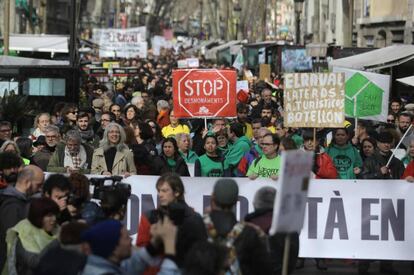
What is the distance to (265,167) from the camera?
1236cm

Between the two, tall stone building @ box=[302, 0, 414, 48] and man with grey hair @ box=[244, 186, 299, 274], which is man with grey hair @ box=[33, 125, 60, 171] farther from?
tall stone building @ box=[302, 0, 414, 48]

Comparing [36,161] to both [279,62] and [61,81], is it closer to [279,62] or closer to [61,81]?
[61,81]

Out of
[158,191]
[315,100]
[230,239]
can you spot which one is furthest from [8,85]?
[230,239]

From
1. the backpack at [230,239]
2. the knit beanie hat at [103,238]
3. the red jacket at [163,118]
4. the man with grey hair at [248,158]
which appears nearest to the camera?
the knit beanie hat at [103,238]

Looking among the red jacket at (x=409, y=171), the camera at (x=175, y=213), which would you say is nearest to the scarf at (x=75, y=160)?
the red jacket at (x=409, y=171)

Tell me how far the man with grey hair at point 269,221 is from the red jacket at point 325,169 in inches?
164

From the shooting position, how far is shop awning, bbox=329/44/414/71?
25.5 meters

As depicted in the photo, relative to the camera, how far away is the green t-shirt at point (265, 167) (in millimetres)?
12266

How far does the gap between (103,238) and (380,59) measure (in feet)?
66.7

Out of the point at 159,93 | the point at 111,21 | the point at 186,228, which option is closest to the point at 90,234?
the point at 186,228

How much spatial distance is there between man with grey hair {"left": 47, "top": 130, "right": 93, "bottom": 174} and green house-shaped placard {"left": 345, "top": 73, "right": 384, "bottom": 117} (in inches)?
204

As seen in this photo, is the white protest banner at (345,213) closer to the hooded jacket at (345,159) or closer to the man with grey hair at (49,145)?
the hooded jacket at (345,159)

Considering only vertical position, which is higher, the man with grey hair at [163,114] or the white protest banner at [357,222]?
the man with grey hair at [163,114]

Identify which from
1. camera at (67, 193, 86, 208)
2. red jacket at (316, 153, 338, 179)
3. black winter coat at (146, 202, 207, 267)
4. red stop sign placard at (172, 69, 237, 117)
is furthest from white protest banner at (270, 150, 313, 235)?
red stop sign placard at (172, 69, 237, 117)
